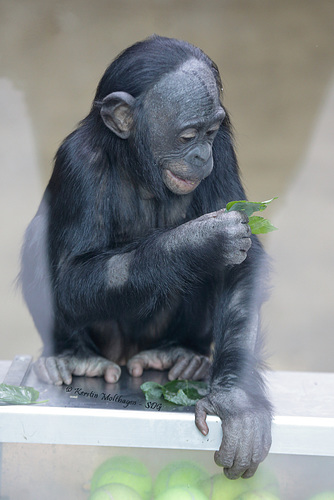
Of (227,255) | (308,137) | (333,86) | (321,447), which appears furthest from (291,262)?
(321,447)

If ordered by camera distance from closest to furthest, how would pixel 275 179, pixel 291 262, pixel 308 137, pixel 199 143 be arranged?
pixel 199 143 → pixel 308 137 → pixel 275 179 → pixel 291 262

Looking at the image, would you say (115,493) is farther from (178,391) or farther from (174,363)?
(174,363)

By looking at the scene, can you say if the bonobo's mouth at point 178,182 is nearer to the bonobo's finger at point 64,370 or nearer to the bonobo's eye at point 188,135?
the bonobo's eye at point 188,135

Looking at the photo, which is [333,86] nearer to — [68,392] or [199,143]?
[199,143]

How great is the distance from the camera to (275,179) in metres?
2.79

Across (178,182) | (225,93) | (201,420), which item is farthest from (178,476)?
(225,93)

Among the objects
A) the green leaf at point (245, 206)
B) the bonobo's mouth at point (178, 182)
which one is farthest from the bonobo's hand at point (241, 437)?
the bonobo's mouth at point (178, 182)

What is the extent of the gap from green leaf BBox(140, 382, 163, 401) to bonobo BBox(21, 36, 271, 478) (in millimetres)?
166

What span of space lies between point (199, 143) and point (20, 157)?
69cm

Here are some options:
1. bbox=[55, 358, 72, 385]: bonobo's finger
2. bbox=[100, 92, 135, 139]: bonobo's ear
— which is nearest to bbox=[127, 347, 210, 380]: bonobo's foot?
bbox=[55, 358, 72, 385]: bonobo's finger

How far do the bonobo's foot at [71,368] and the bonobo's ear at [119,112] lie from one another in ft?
2.57

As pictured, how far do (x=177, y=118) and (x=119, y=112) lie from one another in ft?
0.66

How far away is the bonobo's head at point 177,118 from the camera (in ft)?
6.97

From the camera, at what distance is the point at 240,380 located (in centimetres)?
209
